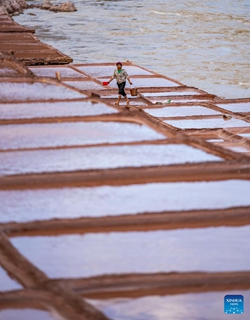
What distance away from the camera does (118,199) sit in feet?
12.8

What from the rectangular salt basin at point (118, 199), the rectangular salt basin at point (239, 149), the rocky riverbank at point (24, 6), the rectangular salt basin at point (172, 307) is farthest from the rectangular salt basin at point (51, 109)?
the rocky riverbank at point (24, 6)

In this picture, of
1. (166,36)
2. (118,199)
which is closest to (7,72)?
(118,199)

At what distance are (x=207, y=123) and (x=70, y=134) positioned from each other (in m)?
8.05

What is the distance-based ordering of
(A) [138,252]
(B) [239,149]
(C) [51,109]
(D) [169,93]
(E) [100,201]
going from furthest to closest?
(D) [169,93], (B) [239,149], (C) [51,109], (E) [100,201], (A) [138,252]

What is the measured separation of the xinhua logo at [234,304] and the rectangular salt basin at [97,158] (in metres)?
1.41

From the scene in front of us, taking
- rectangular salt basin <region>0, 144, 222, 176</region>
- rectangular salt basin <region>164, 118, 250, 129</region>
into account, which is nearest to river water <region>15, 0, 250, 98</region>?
rectangular salt basin <region>164, 118, 250, 129</region>

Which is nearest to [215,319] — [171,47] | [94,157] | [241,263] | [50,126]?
[241,263]

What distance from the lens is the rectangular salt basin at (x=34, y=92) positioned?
5824 millimetres

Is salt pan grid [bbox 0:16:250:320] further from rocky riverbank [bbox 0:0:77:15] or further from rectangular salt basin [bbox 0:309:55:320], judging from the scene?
rocky riverbank [bbox 0:0:77:15]

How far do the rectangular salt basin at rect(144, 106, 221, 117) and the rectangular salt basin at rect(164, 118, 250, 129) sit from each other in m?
0.58

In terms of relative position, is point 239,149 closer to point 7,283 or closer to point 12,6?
point 7,283

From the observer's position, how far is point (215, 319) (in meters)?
3.03

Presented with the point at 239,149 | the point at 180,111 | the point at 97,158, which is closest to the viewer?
the point at 97,158

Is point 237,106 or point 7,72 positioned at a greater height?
point 237,106
